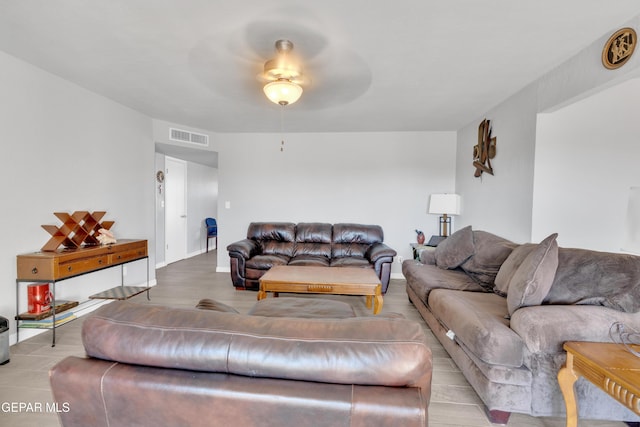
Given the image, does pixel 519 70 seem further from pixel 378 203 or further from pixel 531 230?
pixel 378 203

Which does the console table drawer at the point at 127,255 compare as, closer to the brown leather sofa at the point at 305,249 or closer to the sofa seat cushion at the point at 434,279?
the brown leather sofa at the point at 305,249

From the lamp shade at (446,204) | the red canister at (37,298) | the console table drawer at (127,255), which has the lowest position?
the red canister at (37,298)

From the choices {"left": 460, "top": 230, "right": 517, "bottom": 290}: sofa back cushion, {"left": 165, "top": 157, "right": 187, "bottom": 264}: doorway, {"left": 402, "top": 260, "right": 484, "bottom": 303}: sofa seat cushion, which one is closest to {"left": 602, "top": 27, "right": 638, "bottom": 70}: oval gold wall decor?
{"left": 460, "top": 230, "right": 517, "bottom": 290}: sofa back cushion

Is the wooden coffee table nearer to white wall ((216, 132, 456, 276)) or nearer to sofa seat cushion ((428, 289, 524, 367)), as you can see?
sofa seat cushion ((428, 289, 524, 367))

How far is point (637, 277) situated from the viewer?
5.43ft

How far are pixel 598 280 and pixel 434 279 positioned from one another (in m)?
1.27

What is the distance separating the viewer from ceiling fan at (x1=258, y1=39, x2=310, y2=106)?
229 cm

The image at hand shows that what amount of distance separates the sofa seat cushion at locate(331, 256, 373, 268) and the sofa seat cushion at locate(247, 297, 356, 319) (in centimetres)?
174

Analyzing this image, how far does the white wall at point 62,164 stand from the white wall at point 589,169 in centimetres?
463

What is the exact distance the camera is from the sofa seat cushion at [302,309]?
6.51 ft

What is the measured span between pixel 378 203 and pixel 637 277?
3.46 m

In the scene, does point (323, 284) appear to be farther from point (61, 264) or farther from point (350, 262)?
point (61, 264)

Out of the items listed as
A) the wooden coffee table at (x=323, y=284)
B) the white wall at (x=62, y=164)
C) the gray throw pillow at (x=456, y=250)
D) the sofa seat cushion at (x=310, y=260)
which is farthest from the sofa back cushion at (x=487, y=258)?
the white wall at (x=62, y=164)

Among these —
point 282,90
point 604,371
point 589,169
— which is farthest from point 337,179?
point 604,371
